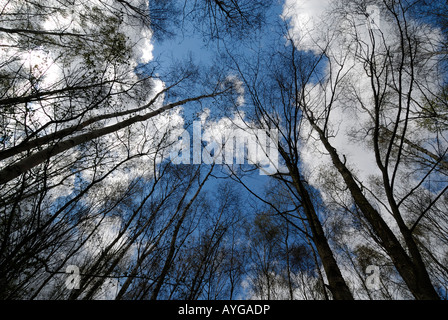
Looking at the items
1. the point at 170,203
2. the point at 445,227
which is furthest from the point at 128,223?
the point at 445,227

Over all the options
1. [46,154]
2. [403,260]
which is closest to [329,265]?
[403,260]

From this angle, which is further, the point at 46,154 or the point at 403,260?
the point at 46,154

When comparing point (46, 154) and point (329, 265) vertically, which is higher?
point (46, 154)

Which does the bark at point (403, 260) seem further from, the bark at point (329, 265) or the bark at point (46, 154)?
the bark at point (46, 154)

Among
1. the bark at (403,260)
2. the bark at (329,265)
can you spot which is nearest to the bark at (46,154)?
the bark at (329,265)

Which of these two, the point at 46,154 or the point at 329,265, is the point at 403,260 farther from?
the point at 46,154

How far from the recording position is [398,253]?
1512 millimetres

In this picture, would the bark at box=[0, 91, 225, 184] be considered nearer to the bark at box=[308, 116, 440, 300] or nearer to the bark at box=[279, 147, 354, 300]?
the bark at box=[279, 147, 354, 300]

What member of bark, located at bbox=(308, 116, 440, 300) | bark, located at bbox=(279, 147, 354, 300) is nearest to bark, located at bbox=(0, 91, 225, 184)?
bark, located at bbox=(279, 147, 354, 300)

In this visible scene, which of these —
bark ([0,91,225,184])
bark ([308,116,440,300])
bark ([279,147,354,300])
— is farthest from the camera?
bark ([0,91,225,184])

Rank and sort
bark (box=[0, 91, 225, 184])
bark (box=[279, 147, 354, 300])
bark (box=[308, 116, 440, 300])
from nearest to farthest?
1. bark (box=[308, 116, 440, 300])
2. bark (box=[279, 147, 354, 300])
3. bark (box=[0, 91, 225, 184])

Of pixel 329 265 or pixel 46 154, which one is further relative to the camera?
pixel 46 154

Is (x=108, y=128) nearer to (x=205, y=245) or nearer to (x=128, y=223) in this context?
(x=128, y=223)
